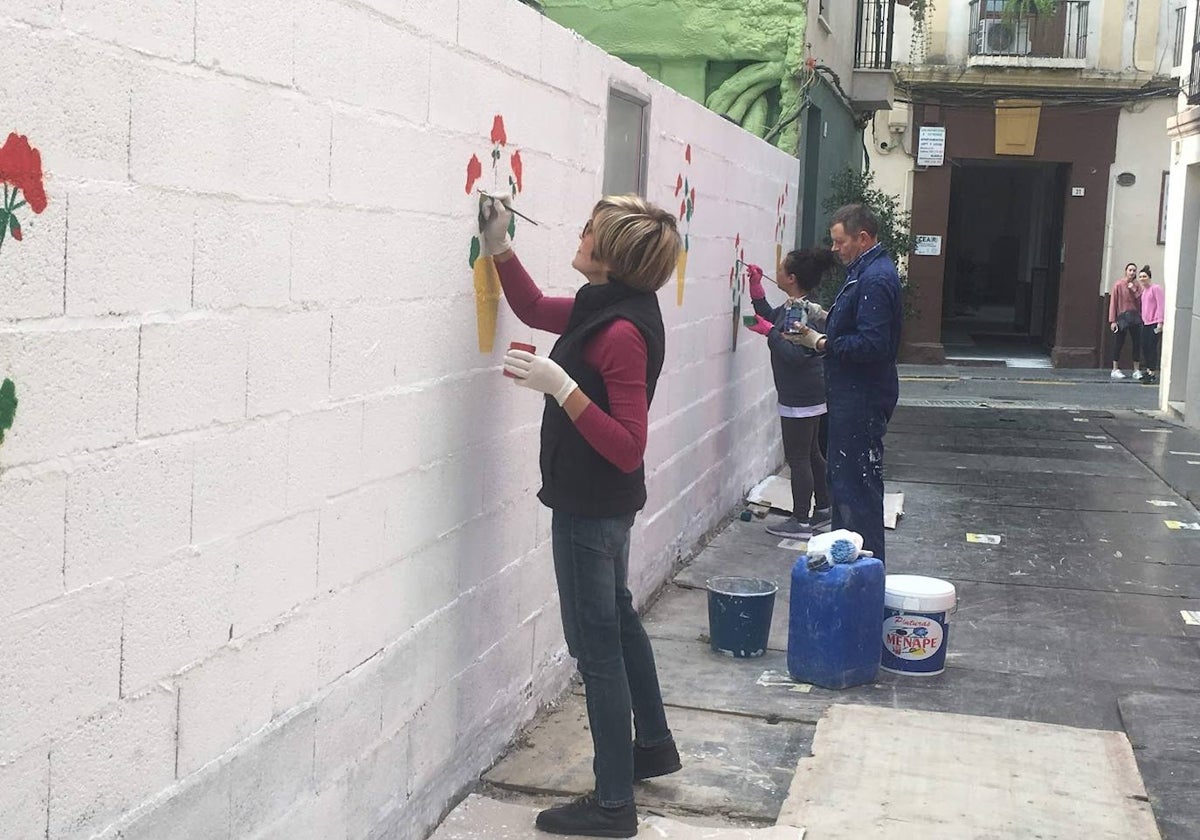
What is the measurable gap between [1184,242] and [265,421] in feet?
48.2

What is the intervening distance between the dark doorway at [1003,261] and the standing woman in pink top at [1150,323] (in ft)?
6.92

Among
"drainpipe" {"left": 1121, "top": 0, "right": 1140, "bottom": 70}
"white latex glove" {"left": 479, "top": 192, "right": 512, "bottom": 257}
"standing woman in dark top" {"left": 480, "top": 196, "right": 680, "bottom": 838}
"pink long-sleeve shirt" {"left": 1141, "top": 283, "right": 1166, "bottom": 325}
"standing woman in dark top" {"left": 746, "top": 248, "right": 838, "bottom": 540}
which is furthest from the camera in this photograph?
"drainpipe" {"left": 1121, "top": 0, "right": 1140, "bottom": 70}

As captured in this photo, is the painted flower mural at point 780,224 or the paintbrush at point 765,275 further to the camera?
the painted flower mural at point 780,224

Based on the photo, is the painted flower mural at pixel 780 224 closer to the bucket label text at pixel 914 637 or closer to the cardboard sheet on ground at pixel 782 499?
the cardboard sheet on ground at pixel 782 499

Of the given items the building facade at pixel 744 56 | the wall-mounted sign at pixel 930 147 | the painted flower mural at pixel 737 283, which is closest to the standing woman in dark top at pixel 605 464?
the painted flower mural at pixel 737 283

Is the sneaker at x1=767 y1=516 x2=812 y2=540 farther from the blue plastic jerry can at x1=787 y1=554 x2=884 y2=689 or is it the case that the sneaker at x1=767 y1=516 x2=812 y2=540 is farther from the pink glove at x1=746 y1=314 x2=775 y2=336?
the blue plastic jerry can at x1=787 y1=554 x2=884 y2=689

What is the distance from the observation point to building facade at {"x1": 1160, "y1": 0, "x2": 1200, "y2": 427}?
1520 centimetres

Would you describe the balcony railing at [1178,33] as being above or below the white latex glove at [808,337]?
above

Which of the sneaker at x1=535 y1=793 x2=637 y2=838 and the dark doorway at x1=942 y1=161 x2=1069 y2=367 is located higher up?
the dark doorway at x1=942 y1=161 x2=1069 y2=367

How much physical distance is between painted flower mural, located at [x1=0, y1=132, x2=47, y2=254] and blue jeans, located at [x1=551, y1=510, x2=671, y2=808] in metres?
1.98

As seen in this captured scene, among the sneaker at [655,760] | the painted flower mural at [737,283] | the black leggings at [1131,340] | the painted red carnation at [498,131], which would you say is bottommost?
the sneaker at [655,760]

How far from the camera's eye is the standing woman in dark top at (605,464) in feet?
12.6

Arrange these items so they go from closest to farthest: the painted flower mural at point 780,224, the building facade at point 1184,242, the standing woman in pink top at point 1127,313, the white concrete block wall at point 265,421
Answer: the white concrete block wall at point 265,421
the painted flower mural at point 780,224
the building facade at point 1184,242
the standing woman in pink top at point 1127,313

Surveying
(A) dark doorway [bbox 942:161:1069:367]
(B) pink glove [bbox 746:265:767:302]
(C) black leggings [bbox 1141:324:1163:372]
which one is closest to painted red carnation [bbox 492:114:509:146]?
(B) pink glove [bbox 746:265:767:302]
